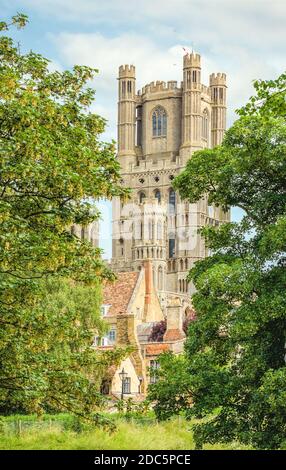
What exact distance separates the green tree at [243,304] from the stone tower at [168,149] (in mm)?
114204

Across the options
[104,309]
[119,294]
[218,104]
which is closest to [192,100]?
[218,104]

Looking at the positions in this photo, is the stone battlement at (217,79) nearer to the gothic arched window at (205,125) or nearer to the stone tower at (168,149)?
the stone tower at (168,149)

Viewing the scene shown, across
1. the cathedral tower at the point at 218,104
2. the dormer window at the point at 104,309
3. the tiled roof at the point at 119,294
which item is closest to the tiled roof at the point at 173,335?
the tiled roof at the point at 119,294

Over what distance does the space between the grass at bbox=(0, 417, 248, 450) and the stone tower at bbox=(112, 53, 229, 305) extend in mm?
110503

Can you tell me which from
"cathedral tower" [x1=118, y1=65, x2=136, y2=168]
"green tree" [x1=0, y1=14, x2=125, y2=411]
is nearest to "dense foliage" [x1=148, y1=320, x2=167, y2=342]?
"green tree" [x1=0, y1=14, x2=125, y2=411]

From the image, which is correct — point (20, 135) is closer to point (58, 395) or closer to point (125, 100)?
point (58, 395)

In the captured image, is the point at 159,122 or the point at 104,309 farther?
the point at 159,122

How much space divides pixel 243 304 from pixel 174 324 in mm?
38255

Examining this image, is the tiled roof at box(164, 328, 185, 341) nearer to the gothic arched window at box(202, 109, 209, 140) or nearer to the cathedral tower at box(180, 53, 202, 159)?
the cathedral tower at box(180, 53, 202, 159)

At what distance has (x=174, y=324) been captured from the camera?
64375 mm

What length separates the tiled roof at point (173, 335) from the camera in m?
61.6

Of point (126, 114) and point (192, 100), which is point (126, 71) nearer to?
point (126, 114)

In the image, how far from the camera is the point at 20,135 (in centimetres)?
2091
